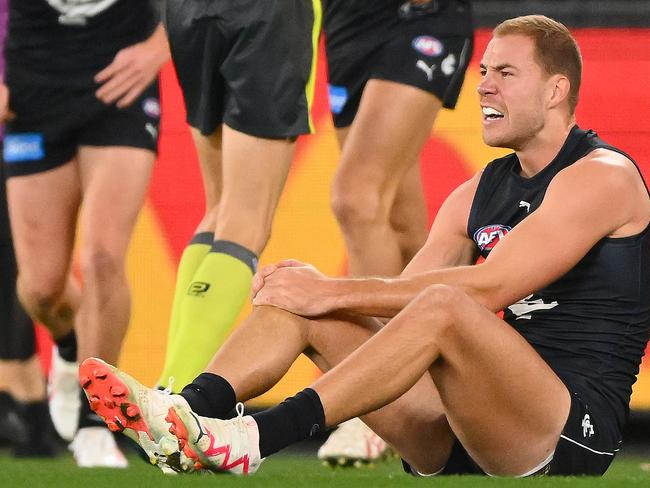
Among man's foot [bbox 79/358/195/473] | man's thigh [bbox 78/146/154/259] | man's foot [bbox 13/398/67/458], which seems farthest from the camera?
man's foot [bbox 13/398/67/458]

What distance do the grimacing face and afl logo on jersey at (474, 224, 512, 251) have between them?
22 centimetres

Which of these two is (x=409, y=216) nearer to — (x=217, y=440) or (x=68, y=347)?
(x=68, y=347)

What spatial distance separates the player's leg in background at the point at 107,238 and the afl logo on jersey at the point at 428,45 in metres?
1.15

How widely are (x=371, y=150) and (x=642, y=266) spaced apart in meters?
1.54

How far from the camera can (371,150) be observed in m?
4.93

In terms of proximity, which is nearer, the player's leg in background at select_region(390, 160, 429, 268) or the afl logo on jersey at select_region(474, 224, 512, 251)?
the afl logo on jersey at select_region(474, 224, 512, 251)

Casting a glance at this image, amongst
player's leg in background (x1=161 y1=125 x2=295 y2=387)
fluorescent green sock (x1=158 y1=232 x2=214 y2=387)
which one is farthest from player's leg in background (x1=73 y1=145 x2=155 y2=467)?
player's leg in background (x1=161 y1=125 x2=295 y2=387)

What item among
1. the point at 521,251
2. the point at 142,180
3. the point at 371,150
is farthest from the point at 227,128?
the point at 521,251

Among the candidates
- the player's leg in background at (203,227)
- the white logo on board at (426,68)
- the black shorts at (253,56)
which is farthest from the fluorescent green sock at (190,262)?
the white logo on board at (426,68)

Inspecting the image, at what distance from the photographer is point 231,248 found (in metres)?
4.38

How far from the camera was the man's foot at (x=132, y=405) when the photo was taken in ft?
9.89

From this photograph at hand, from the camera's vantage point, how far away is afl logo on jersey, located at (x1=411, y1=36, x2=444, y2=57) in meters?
5.04

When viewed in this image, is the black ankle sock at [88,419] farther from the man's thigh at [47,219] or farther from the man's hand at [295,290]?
the man's hand at [295,290]

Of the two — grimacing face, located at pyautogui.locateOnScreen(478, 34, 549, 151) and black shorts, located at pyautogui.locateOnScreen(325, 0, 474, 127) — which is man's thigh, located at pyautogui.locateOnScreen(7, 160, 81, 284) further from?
grimacing face, located at pyautogui.locateOnScreen(478, 34, 549, 151)
